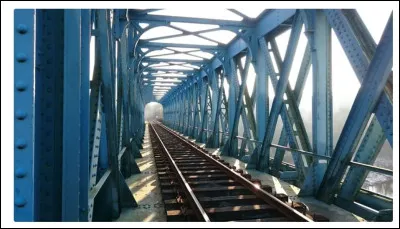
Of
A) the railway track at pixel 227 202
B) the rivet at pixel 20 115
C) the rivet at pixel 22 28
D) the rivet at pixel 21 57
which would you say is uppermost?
the rivet at pixel 22 28

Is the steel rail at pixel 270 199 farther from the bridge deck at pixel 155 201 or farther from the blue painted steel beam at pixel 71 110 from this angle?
the blue painted steel beam at pixel 71 110

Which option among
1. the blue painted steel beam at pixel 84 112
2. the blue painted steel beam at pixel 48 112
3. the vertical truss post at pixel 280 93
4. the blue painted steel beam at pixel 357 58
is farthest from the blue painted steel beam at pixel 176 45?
the blue painted steel beam at pixel 48 112

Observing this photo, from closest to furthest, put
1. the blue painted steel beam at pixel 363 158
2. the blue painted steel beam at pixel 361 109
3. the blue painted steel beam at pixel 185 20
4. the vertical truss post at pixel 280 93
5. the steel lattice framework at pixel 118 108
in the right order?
1. the steel lattice framework at pixel 118 108
2. the blue painted steel beam at pixel 361 109
3. the blue painted steel beam at pixel 363 158
4. the vertical truss post at pixel 280 93
5. the blue painted steel beam at pixel 185 20

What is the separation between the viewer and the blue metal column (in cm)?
180

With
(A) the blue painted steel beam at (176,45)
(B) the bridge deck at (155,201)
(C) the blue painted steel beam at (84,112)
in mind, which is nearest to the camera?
(C) the blue painted steel beam at (84,112)

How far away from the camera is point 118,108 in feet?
19.7

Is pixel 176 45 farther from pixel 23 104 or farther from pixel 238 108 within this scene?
pixel 23 104

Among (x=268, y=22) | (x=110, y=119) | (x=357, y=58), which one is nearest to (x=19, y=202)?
(x=110, y=119)

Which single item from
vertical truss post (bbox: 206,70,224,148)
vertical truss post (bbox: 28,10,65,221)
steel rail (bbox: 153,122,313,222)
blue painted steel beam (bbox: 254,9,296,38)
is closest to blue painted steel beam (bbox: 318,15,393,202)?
steel rail (bbox: 153,122,313,222)

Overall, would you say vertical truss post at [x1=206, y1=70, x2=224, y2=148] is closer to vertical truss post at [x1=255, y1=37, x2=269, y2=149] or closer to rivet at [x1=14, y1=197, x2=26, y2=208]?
vertical truss post at [x1=255, y1=37, x2=269, y2=149]

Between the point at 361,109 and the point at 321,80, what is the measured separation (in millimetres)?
1719

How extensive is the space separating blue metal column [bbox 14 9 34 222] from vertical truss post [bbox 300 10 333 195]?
5.76 metres

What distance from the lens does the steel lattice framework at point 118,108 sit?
7.30ft

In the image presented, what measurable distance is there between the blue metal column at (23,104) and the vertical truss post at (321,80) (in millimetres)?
5761
